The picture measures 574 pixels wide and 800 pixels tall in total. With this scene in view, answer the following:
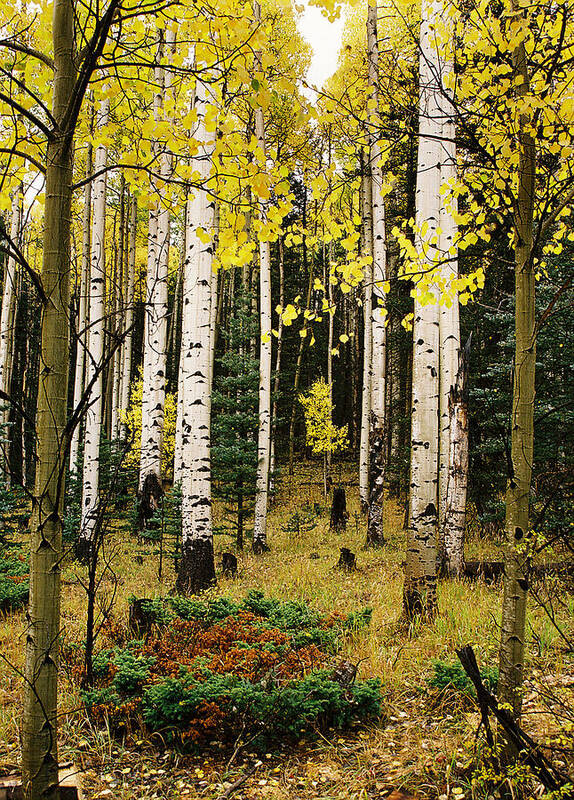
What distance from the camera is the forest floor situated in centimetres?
278

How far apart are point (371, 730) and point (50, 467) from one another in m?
2.83

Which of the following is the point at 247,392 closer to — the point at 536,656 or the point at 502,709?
the point at 536,656

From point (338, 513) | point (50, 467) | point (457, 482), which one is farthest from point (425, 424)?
point (338, 513)

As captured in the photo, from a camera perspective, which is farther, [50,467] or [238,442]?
[238,442]

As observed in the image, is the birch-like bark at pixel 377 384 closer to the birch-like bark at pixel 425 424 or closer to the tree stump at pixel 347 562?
the tree stump at pixel 347 562

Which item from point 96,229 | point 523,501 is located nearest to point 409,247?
A: point 523,501

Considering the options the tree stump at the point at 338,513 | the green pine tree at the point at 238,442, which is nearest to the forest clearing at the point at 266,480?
the green pine tree at the point at 238,442

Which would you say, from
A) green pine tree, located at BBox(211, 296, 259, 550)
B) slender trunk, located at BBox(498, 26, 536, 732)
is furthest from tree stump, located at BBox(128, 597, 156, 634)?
green pine tree, located at BBox(211, 296, 259, 550)

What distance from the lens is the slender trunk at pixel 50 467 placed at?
1.70 metres

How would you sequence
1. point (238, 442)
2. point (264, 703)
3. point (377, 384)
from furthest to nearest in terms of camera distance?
point (238, 442)
point (377, 384)
point (264, 703)

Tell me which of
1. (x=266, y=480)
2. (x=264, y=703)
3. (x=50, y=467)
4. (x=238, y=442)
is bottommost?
(x=264, y=703)

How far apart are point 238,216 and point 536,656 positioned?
4061mm

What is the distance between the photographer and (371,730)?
3.38 metres

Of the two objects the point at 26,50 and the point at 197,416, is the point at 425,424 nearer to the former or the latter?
the point at 197,416
